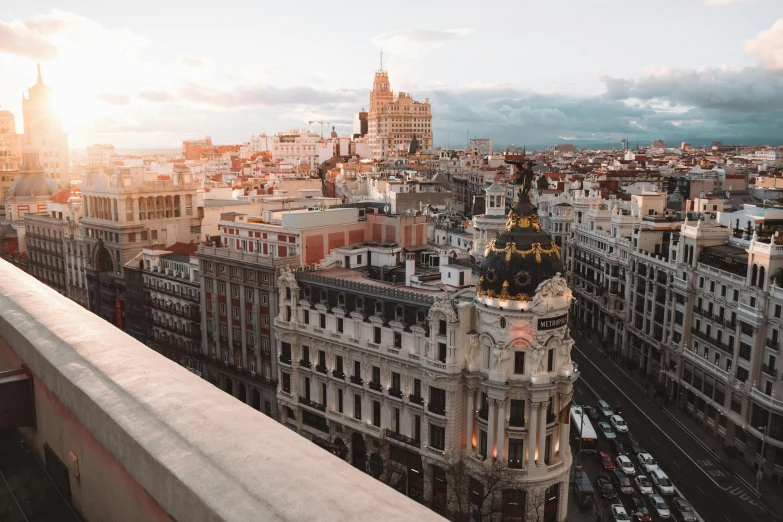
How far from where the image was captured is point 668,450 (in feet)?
198

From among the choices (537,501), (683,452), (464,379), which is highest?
(464,379)

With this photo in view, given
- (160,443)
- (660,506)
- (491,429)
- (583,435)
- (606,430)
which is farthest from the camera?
(606,430)

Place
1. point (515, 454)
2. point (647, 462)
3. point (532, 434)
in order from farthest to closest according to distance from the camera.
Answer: point (647, 462)
point (515, 454)
point (532, 434)

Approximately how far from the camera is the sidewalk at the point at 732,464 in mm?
52875

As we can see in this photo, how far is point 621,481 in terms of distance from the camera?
53.4 metres

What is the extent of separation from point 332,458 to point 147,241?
92.0 meters

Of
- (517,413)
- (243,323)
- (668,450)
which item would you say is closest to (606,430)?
(668,450)

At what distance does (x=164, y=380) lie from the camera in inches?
221

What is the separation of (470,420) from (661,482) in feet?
52.1

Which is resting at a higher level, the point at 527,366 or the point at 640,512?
the point at 527,366

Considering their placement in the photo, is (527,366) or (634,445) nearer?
(527,366)

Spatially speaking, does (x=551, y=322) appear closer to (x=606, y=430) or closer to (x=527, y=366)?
(x=527, y=366)

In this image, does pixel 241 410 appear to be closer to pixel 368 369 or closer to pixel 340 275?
pixel 368 369

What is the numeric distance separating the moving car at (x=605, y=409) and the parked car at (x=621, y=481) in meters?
10.2
